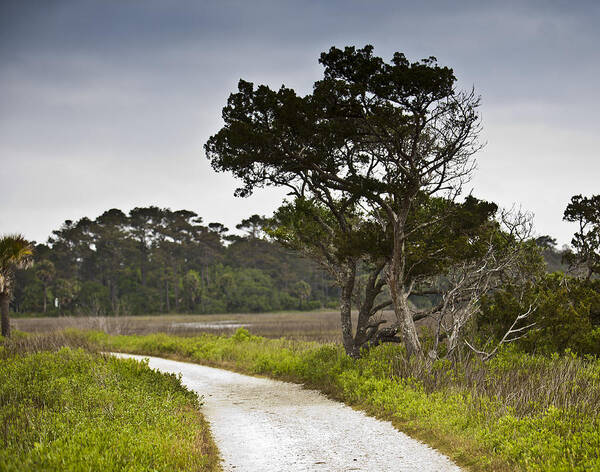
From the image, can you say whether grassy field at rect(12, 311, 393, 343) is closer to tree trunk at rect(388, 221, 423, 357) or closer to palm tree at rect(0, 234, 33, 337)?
palm tree at rect(0, 234, 33, 337)

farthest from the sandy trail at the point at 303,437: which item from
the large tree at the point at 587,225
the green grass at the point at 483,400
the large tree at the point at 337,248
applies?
the large tree at the point at 587,225

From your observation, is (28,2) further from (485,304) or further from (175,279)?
(175,279)

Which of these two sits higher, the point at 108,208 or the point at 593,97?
the point at 108,208

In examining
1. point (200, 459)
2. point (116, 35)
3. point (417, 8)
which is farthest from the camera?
point (116, 35)

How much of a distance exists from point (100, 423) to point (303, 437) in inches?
129

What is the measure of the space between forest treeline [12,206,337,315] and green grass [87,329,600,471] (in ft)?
205

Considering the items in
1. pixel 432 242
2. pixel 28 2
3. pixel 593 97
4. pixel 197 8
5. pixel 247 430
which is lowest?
pixel 247 430

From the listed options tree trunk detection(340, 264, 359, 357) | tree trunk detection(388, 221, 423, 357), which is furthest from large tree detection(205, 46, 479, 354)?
tree trunk detection(340, 264, 359, 357)

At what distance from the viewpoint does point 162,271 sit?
262 feet

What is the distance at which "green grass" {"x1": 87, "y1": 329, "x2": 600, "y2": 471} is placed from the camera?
684cm

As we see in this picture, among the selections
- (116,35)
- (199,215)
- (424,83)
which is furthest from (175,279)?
(424,83)

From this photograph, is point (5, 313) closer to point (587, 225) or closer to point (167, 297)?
point (587, 225)

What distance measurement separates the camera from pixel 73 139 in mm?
23547

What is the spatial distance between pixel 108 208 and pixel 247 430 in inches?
3085
